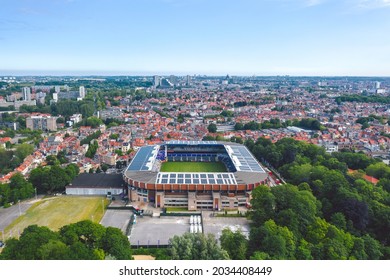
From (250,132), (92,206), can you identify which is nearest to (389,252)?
(92,206)

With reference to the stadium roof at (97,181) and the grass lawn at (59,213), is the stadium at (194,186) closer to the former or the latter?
the stadium roof at (97,181)

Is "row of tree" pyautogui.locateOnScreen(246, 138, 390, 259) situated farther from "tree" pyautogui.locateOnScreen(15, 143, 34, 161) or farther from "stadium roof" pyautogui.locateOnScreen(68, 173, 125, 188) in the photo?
"tree" pyautogui.locateOnScreen(15, 143, 34, 161)

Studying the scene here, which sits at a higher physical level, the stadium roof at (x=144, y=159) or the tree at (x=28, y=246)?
the tree at (x=28, y=246)

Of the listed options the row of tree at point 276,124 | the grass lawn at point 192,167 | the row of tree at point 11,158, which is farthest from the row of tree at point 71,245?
the row of tree at point 276,124

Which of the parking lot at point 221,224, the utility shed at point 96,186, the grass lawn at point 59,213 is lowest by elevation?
the parking lot at point 221,224

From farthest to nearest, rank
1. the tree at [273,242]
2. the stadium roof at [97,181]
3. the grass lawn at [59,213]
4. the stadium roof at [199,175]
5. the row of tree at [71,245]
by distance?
1. the stadium roof at [97,181]
2. the stadium roof at [199,175]
3. the grass lawn at [59,213]
4. the tree at [273,242]
5. the row of tree at [71,245]

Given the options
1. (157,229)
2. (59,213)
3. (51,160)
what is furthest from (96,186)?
(51,160)

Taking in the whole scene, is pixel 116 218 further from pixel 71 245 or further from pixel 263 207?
pixel 263 207

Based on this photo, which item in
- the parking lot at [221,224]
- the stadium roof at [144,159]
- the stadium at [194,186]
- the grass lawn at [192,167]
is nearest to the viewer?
the parking lot at [221,224]
